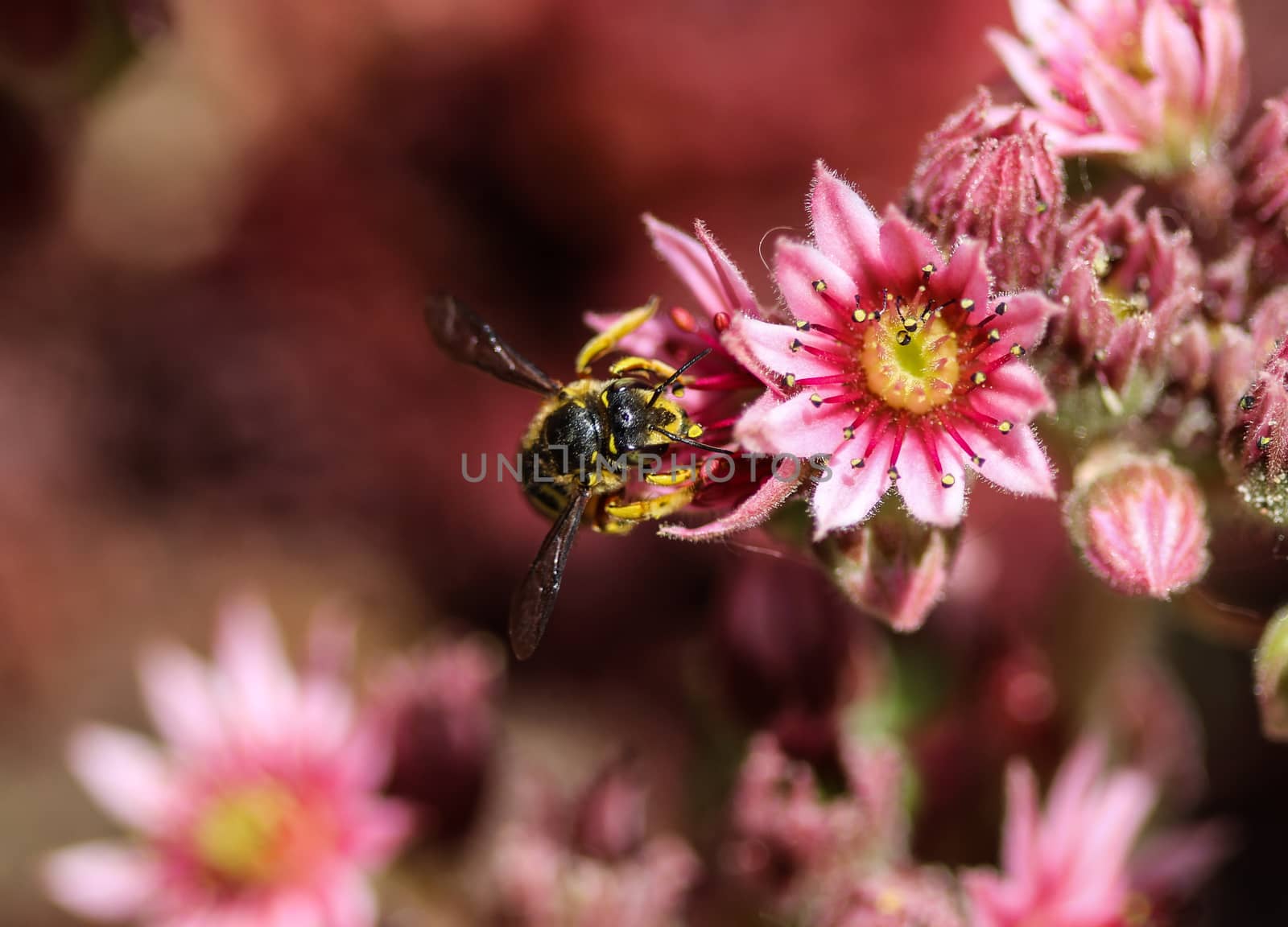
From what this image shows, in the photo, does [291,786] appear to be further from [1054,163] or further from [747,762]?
[1054,163]

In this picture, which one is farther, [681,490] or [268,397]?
[268,397]

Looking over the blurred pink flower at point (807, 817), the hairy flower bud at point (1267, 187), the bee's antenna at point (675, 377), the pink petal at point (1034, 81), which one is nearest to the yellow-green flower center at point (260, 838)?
the blurred pink flower at point (807, 817)

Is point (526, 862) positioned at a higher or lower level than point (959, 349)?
lower

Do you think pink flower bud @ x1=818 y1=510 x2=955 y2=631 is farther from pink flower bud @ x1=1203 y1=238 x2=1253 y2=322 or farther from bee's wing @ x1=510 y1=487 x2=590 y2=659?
pink flower bud @ x1=1203 y1=238 x2=1253 y2=322

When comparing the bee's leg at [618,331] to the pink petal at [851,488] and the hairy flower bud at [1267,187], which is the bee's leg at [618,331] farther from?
the hairy flower bud at [1267,187]

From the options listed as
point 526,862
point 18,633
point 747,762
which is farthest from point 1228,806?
point 18,633

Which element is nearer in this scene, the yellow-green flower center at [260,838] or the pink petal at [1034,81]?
the pink petal at [1034,81]

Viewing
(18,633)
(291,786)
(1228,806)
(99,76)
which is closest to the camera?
(291,786)
